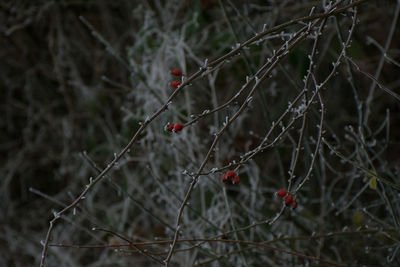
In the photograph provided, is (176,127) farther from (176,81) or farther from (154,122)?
(154,122)

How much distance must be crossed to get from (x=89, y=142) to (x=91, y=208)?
1.06 ft

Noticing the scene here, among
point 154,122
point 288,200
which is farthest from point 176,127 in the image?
point 154,122

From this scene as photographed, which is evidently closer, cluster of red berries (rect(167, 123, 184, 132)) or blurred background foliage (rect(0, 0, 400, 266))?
cluster of red berries (rect(167, 123, 184, 132))

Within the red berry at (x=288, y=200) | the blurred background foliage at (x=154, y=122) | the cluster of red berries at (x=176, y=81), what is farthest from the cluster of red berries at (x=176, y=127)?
the blurred background foliage at (x=154, y=122)

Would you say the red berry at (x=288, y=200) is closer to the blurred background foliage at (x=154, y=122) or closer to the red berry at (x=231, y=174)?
the red berry at (x=231, y=174)

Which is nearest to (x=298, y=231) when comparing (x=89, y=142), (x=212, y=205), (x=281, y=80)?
(x=212, y=205)

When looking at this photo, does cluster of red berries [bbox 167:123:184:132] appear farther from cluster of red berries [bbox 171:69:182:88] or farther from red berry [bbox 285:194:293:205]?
red berry [bbox 285:194:293:205]

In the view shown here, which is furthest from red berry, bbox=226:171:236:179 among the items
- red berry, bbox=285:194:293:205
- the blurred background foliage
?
the blurred background foliage

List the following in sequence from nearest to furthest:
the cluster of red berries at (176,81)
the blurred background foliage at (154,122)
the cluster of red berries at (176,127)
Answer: the cluster of red berries at (176,127), the cluster of red berries at (176,81), the blurred background foliage at (154,122)

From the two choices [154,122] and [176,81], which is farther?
[154,122]

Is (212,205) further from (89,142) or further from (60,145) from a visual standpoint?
(60,145)

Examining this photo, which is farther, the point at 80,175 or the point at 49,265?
the point at 80,175

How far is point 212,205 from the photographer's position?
4.99 feet

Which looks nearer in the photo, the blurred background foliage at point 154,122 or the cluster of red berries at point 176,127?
the cluster of red berries at point 176,127
